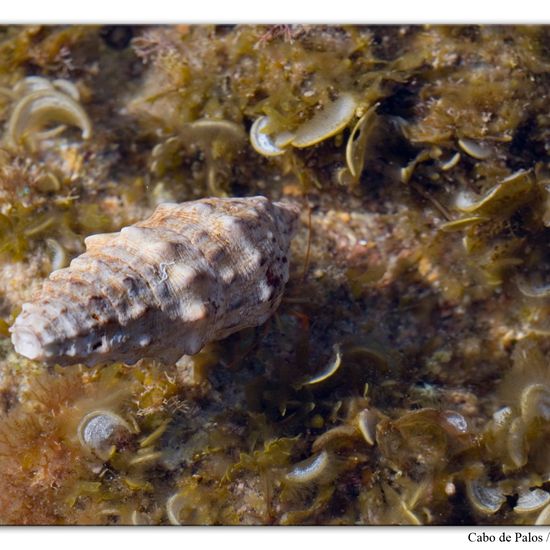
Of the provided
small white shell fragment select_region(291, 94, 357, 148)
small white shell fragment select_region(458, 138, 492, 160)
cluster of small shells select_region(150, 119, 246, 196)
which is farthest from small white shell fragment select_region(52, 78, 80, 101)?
small white shell fragment select_region(458, 138, 492, 160)

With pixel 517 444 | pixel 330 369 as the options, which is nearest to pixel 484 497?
pixel 517 444

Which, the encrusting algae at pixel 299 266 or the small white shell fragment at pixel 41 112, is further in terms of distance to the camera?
the small white shell fragment at pixel 41 112

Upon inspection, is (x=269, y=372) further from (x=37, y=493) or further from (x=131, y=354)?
(x=37, y=493)

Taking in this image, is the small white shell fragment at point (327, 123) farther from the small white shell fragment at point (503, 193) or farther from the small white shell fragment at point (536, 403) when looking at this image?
the small white shell fragment at point (536, 403)

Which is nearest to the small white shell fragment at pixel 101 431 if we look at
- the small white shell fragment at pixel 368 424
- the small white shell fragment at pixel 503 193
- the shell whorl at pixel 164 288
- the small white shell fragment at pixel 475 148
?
the shell whorl at pixel 164 288

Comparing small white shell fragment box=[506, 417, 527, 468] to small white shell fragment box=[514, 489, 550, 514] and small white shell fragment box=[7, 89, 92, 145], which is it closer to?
small white shell fragment box=[514, 489, 550, 514]
